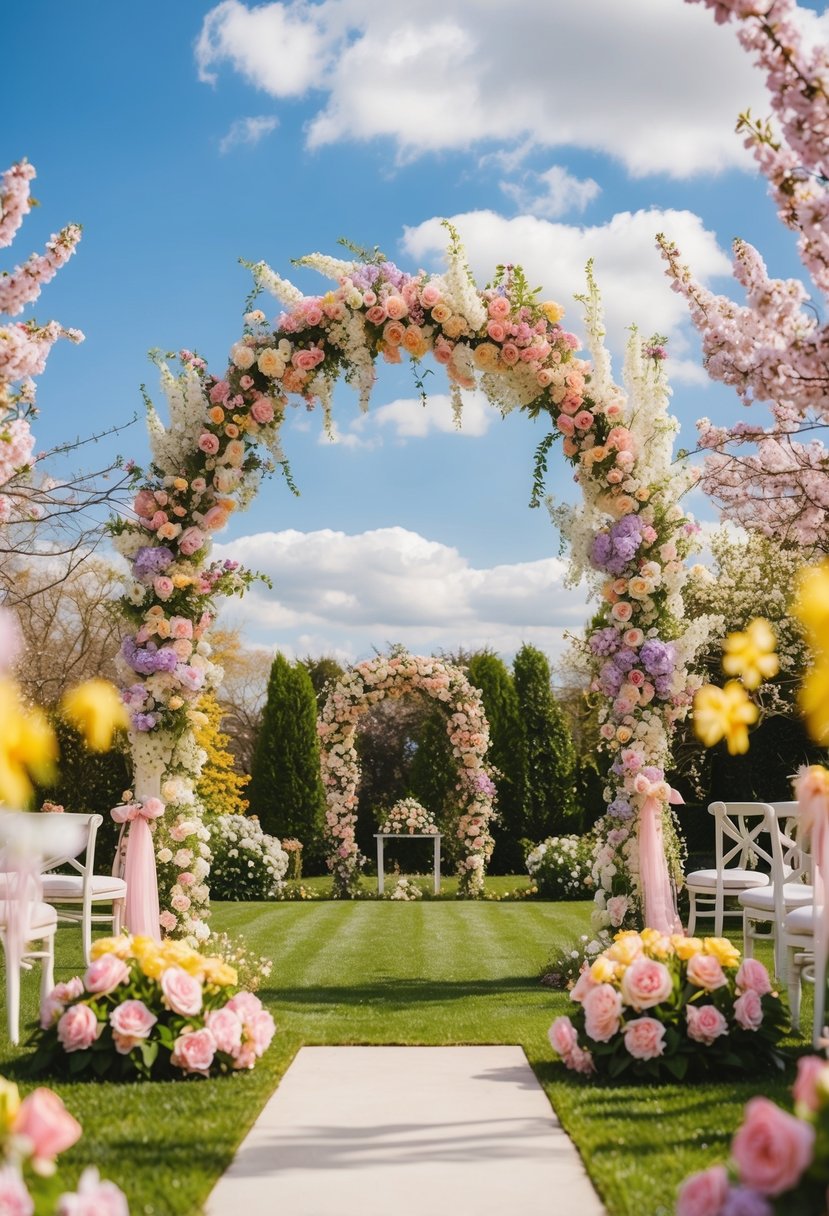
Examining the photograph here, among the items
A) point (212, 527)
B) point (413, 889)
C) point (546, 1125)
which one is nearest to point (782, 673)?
point (413, 889)

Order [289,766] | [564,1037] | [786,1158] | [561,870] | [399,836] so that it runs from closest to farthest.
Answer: [786,1158] < [564,1037] < [561,870] < [399,836] < [289,766]

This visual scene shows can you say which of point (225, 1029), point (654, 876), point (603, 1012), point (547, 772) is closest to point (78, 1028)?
point (225, 1029)

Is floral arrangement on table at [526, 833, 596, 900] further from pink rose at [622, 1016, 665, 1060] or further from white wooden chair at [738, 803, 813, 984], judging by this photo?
pink rose at [622, 1016, 665, 1060]

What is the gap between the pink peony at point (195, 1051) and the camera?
4.36 metres

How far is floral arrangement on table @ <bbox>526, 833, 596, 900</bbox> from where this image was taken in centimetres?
1359

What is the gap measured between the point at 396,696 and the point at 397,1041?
9934mm

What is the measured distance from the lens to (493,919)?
11.2 meters

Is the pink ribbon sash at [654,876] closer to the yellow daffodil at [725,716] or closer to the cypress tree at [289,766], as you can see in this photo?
the yellow daffodil at [725,716]

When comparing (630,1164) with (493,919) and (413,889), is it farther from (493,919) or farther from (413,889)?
(413,889)

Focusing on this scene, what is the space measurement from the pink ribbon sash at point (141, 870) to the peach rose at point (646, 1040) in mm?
2991

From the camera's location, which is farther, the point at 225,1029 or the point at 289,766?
the point at 289,766

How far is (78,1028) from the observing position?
4.41m

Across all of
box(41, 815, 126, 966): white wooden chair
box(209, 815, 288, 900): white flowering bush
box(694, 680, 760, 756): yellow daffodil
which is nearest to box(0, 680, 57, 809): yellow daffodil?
box(694, 680, 760, 756): yellow daffodil

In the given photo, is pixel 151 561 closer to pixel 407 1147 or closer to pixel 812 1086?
pixel 407 1147
